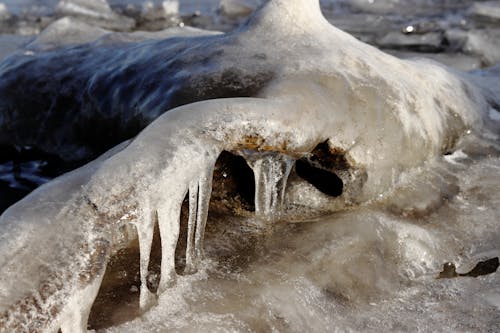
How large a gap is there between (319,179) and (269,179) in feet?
0.76

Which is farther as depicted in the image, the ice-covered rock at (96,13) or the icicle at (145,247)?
the ice-covered rock at (96,13)

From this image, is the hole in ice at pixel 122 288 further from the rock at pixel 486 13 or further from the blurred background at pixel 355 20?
the rock at pixel 486 13

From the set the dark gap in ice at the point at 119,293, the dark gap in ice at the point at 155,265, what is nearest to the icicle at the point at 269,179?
the dark gap in ice at the point at 155,265

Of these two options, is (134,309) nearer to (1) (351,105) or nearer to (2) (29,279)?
(2) (29,279)

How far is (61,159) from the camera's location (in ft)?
9.96

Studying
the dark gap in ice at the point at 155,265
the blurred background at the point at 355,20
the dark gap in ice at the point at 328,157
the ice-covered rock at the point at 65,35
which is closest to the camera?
the dark gap in ice at the point at 155,265

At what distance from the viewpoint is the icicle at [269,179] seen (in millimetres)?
2164

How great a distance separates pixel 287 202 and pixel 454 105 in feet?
3.26

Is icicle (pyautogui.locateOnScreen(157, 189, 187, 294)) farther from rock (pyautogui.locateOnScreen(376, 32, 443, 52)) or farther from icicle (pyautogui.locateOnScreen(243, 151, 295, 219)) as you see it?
rock (pyautogui.locateOnScreen(376, 32, 443, 52))

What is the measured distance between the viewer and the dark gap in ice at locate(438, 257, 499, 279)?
2.14 metres

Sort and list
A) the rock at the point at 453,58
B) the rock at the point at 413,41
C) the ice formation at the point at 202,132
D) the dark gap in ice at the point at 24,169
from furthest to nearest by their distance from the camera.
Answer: the rock at the point at 413,41 → the rock at the point at 453,58 → the dark gap in ice at the point at 24,169 → the ice formation at the point at 202,132

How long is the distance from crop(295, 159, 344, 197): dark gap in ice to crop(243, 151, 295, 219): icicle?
113 mm

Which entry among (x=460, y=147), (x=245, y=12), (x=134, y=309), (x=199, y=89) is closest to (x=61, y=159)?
(x=199, y=89)

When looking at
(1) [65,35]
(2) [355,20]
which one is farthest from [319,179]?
(2) [355,20]
